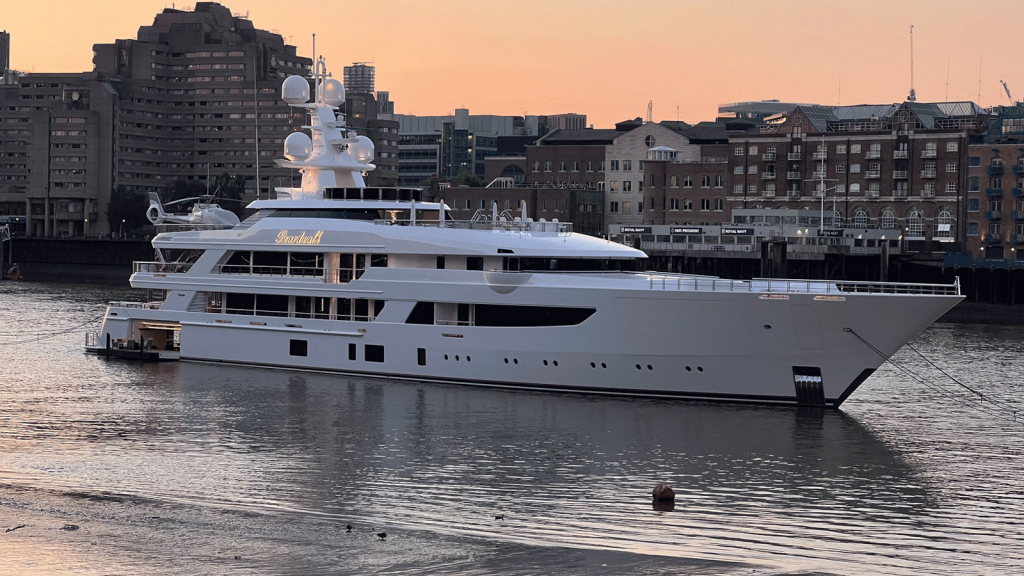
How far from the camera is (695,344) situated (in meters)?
29.3

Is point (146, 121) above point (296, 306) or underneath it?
above

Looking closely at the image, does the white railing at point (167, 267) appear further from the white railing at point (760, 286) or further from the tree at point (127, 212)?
the tree at point (127, 212)

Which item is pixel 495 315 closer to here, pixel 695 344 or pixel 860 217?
pixel 695 344

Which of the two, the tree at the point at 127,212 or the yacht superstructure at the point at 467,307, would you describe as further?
the tree at the point at 127,212

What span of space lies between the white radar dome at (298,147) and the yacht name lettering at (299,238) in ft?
11.2

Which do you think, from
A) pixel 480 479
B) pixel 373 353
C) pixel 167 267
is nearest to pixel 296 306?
pixel 373 353

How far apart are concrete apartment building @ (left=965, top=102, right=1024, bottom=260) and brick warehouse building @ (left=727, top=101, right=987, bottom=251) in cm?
248

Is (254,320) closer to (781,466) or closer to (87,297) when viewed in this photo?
(781,466)

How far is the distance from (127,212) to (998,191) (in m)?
101

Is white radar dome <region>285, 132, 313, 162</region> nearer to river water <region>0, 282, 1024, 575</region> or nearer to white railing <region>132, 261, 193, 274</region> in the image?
white railing <region>132, 261, 193, 274</region>

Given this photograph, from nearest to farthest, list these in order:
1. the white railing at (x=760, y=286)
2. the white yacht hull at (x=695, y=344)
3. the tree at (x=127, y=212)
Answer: the white yacht hull at (x=695, y=344) < the white railing at (x=760, y=286) < the tree at (x=127, y=212)

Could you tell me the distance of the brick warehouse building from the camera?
8262 cm

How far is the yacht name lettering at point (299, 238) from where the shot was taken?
114 feet

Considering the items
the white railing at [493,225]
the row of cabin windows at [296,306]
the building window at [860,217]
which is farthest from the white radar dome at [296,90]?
the building window at [860,217]
